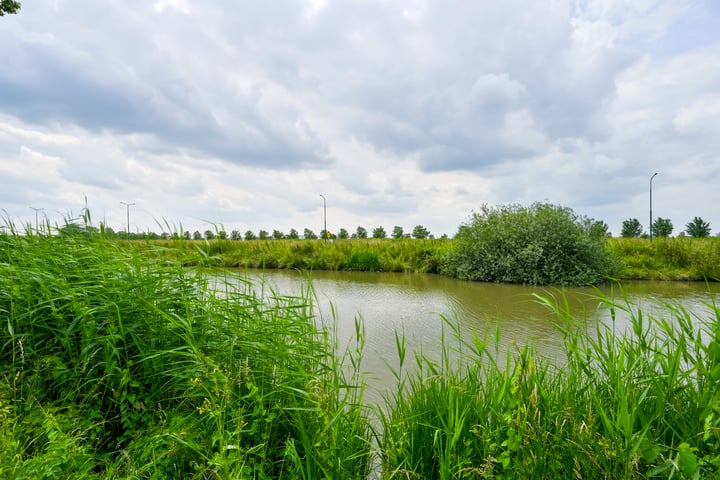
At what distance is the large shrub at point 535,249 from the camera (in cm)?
1092

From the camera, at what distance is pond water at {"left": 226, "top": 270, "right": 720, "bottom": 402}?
3.76 metres

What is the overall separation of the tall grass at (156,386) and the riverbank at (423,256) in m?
6.46

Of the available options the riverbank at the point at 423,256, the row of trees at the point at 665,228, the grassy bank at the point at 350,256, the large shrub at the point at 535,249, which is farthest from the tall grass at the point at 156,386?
the row of trees at the point at 665,228

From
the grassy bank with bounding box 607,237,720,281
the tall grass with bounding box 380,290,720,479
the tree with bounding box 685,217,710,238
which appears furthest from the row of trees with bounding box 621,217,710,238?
the tall grass with bounding box 380,290,720,479

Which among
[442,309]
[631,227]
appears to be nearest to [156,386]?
[442,309]

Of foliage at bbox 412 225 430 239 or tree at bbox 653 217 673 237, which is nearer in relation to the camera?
tree at bbox 653 217 673 237

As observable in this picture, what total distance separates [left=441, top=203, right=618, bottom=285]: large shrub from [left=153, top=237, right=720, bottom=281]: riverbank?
4.23ft

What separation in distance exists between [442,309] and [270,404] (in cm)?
555

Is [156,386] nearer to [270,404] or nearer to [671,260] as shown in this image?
[270,404]

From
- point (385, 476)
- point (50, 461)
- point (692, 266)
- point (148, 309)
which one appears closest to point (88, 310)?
point (148, 309)

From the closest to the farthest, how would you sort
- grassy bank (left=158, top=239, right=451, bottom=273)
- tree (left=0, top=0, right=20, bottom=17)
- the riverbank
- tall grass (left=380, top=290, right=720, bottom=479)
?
tall grass (left=380, top=290, right=720, bottom=479), tree (left=0, top=0, right=20, bottom=17), the riverbank, grassy bank (left=158, top=239, right=451, bottom=273)

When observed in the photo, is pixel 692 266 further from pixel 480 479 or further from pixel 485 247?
pixel 480 479

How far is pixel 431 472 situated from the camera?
1.82 m

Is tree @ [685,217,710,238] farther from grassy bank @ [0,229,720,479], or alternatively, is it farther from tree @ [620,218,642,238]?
grassy bank @ [0,229,720,479]
